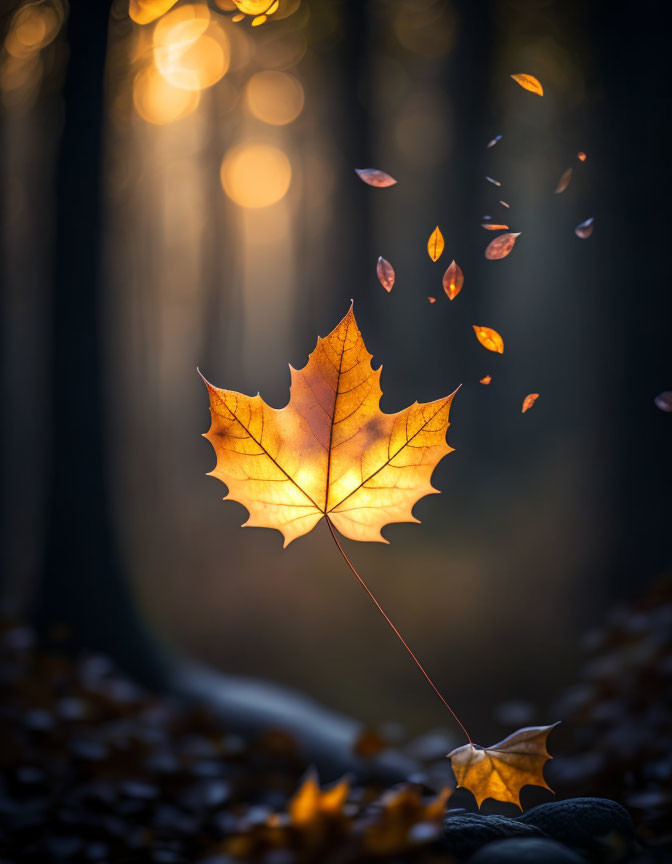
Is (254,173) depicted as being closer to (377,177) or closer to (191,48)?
(191,48)

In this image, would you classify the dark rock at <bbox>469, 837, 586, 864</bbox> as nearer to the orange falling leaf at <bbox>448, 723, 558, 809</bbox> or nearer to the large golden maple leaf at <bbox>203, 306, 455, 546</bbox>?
the orange falling leaf at <bbox>448, 723, 558, 809</bbox>

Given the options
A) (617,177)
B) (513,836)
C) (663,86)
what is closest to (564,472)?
(617,177)

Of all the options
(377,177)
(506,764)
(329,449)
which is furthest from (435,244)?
(506,764)

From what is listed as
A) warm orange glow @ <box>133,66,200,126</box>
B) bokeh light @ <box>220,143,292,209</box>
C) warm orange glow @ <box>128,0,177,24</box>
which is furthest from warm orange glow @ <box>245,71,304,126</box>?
warm orange glow @ <box>128,0,177,24</box>

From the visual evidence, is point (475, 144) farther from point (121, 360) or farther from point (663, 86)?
point (121, 360)

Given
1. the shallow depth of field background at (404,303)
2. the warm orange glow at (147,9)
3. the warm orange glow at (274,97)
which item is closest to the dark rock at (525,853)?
the warm orange glow at (147,9)
